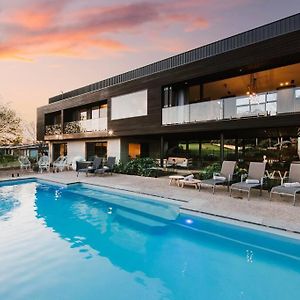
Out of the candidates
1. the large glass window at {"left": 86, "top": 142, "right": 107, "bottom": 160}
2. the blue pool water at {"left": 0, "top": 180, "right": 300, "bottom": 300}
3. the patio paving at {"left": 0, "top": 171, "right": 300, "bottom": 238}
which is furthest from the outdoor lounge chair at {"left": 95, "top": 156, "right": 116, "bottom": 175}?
the blue pool water at {"left": 0, "top": 180, "right": 300, "bottom": 300}

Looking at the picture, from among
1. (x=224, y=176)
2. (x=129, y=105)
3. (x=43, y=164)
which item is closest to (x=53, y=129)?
(x=43, y=164)

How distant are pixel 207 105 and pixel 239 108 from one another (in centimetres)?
167

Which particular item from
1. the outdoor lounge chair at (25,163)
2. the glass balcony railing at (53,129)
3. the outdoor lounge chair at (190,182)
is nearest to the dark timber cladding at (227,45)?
the outdoor lounge chair at (190,182)

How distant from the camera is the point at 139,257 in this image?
5.22 m

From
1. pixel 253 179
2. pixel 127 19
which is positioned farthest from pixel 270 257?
pixel 127 19

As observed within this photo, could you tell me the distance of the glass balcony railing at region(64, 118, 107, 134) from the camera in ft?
61.9

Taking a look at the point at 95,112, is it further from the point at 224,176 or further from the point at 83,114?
the point at 224,176

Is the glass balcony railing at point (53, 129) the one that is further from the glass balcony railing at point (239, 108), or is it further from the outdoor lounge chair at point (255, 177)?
the outdoor lounge chair at point (255, 177)

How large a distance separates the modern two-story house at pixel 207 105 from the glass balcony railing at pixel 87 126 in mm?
74

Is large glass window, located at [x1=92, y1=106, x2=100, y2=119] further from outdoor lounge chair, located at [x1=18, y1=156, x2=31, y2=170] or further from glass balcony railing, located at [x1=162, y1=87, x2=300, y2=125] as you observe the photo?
glass balcony railing, located at [x1=162, y1=87, x2=300, y2=125]

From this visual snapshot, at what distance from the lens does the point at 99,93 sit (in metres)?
19.1

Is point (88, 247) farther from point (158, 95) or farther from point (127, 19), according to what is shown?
point (127, 19)

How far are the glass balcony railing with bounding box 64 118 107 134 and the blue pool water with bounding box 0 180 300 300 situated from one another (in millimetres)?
11154

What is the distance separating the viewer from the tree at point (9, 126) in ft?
90.6
